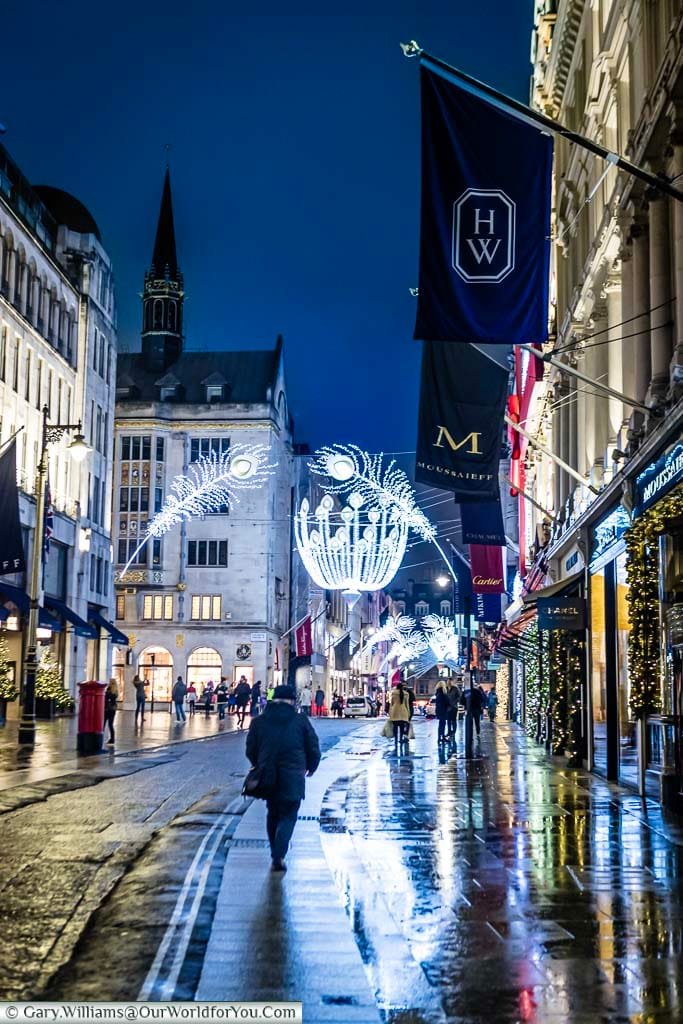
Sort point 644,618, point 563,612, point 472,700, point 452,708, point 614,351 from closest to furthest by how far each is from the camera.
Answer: point 644,618
point 614,351
point 563,612
point 452,708
point 472,700

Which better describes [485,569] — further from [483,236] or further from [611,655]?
[483,236]

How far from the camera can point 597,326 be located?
30.2 meters

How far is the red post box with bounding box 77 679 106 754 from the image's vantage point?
1172 inches

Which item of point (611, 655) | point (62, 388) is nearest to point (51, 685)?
point (62, 388)

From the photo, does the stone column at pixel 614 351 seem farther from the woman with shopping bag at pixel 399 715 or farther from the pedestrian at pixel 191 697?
the pedestrian at pixel 191 697

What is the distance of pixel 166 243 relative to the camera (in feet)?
352

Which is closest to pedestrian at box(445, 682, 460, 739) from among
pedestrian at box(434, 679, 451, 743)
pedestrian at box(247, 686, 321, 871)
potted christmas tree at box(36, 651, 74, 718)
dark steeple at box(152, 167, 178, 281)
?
Answer: pedestrian at box(434, 679, 451, 743)

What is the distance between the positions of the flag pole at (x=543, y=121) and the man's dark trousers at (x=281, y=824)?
6509 millimetres

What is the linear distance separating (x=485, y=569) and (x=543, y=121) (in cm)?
3336

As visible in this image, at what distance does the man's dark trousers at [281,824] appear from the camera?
1200 cm

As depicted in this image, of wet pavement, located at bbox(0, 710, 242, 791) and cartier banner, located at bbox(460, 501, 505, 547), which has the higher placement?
cartier banner, located at bbox(460, 501, 505, 547)

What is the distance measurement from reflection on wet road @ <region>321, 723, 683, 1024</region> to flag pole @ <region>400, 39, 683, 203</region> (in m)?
6.26

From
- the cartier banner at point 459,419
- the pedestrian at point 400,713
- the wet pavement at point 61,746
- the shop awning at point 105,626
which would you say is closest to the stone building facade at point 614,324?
the cartier banner at point 459,419

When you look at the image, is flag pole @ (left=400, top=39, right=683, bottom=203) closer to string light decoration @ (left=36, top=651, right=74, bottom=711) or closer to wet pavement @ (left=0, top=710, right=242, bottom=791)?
wet pavement @ (left=0, top=710, right=242, bottom=791)
